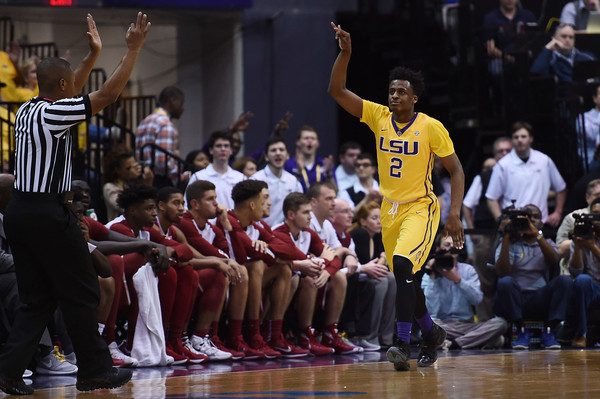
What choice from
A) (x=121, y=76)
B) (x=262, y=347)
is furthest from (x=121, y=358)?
(x=121, y=76)

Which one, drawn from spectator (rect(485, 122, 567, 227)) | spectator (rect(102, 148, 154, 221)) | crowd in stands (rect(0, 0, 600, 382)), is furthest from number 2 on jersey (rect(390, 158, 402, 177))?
spectator (rect(485, 122, 567, 227))

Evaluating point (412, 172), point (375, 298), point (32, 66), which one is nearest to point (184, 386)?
point (412, 172)

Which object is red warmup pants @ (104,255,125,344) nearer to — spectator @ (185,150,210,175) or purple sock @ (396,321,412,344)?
purple sock @ (396,321,412,344)

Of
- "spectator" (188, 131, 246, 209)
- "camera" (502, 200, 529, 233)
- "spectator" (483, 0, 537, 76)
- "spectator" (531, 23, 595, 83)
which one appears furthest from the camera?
"spectator" (483, 0, 537, 76)

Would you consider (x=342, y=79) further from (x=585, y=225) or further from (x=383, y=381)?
(x=585, y=225)

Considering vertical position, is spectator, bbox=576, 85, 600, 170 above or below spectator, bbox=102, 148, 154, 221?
above

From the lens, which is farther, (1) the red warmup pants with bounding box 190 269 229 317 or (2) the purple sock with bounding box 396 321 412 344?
(1) the red warmup pants with bounding box 190 269 229 317

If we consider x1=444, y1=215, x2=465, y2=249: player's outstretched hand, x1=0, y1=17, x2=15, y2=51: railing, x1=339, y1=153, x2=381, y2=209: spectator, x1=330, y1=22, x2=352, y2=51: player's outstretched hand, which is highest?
x1=0, y1=17, x2=15, y2=51: railing

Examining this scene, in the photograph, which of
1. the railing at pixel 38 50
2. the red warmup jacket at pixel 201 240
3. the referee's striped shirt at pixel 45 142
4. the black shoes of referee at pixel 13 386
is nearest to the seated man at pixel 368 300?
the red warmup jacket at pixel 201 240

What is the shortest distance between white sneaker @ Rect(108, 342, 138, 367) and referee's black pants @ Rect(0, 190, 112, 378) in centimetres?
230

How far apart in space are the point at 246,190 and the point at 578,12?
7.91 m

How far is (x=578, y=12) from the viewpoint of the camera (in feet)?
60.9

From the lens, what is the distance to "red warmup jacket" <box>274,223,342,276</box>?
1268cm

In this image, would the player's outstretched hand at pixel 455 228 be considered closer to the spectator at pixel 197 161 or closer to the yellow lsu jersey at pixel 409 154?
the yellow lsu jersey at pixel 409 154
